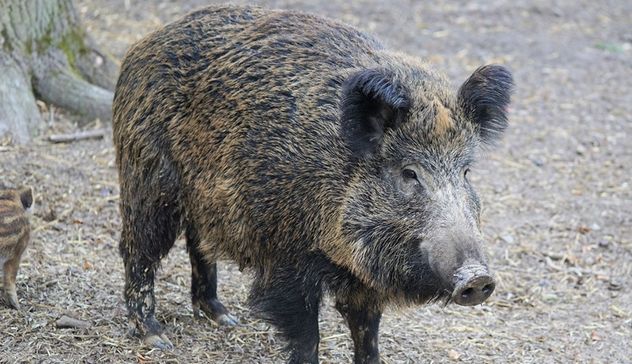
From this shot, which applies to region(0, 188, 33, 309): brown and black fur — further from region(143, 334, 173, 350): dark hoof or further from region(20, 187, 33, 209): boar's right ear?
region(143, 334, 173, 350): dark hoof

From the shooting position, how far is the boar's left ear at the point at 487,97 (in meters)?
4.83

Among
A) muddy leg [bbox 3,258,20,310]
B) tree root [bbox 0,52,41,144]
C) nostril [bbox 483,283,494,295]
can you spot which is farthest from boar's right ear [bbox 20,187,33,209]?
nostril [bbox 483,283,494,295]

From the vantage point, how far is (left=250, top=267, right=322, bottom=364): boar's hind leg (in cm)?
497

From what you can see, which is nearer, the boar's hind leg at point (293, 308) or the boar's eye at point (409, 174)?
the boar's eye at point (409, 174)

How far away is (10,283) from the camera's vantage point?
5.69m

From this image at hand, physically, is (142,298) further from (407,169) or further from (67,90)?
(67,90)

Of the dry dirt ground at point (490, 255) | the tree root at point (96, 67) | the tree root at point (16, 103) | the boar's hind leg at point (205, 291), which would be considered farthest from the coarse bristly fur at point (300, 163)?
the tree root at point (96, 67)

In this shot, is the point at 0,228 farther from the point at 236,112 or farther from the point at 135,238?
the point at 236,112

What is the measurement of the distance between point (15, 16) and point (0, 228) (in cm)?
300

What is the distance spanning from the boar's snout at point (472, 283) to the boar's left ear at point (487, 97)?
1007mm

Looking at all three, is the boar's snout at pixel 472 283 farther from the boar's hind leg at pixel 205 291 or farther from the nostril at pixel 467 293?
the boar's hind leg at pixel 205 291

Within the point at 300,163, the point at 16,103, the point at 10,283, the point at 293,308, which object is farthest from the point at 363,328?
the point at 16,103

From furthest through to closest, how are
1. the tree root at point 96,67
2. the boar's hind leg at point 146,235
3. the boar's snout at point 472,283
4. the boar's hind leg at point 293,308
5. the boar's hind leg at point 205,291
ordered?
the tree root at point 96,67
the boar's hind leg at point 205,291
the boar's hind leg at point 146,235
the boar's hind leg at point 293,308
the boar's snout at point 472,283

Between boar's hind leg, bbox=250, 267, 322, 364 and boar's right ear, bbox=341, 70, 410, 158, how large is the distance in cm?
76
